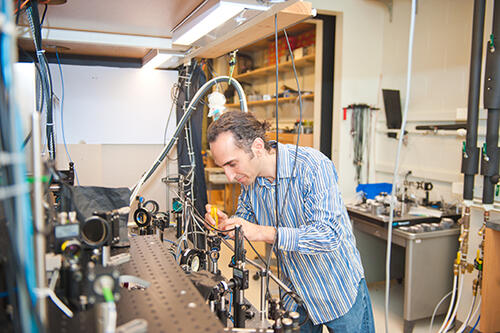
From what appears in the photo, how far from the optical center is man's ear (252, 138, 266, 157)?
1389 mm

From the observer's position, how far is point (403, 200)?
301 cm

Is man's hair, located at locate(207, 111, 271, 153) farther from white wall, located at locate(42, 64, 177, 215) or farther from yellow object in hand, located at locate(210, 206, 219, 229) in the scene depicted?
white wall, located at locate(42, 64, 177, 215)

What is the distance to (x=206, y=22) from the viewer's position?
125 centimetres

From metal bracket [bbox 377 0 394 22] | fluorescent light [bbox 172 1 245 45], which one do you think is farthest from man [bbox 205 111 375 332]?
metal bracket [bbox 377 0 394 22]

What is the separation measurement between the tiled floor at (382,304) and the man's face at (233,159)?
5.05 ft

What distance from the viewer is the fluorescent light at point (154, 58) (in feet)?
6.27

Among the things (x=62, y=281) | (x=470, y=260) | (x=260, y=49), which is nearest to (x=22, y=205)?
(x=62, y=281)

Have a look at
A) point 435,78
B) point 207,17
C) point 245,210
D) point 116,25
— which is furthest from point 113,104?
point 435,78

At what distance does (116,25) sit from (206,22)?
542 mm

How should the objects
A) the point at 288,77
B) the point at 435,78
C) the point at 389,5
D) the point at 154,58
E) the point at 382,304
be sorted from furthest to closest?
the point at 288,77
the point at 389,5
the point at 435,78
the point at 382,304
the point at 154,58

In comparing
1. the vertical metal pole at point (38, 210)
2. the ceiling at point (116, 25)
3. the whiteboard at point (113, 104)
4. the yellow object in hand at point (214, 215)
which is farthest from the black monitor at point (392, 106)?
the vertical metal pole at point (38, 210)

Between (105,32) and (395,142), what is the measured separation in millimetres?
2949

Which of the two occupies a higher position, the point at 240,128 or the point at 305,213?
the point at 240,128

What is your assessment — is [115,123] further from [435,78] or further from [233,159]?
[435,78]
